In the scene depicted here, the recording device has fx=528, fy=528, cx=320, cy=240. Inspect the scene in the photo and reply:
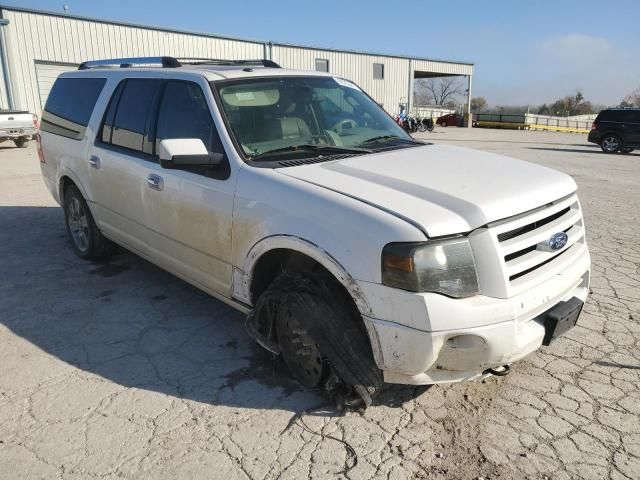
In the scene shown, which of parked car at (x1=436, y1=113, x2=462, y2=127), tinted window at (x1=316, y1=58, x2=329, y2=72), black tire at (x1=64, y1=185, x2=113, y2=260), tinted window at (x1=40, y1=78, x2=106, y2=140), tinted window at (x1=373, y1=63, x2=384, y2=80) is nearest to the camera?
tinted window at (x1=40, y1=78, x2=106, y2=140)

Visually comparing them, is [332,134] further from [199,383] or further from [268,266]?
[199,383]

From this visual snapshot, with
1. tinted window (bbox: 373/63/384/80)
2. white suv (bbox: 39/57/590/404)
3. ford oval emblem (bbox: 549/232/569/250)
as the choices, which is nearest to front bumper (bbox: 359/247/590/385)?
white suv (bbox: 39/57/590/404)

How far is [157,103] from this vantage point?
13.1ft

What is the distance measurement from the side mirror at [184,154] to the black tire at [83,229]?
91.8 inches

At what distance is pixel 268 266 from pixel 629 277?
3625mm

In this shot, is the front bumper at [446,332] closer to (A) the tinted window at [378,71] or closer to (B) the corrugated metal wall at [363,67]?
(B) the corrugated metal wall at [363,67]

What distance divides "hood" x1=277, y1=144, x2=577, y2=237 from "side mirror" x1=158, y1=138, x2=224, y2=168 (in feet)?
1.58

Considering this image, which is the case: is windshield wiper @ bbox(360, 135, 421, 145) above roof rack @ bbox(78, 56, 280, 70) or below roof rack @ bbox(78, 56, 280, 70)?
below

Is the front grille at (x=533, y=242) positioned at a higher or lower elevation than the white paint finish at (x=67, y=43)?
lower

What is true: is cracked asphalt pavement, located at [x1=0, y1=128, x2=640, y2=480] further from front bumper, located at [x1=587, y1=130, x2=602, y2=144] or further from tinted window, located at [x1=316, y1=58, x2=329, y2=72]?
tinted window, located at [x1=316, y1=58, x2=329, y2=72]

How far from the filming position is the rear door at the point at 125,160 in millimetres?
4062

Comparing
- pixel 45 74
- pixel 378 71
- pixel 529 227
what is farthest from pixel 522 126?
pixel 529 227

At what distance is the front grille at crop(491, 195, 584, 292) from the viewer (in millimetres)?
2566

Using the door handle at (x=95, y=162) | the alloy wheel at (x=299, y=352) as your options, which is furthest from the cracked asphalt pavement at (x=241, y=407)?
Result: the door handle at (x=95, y=162)
